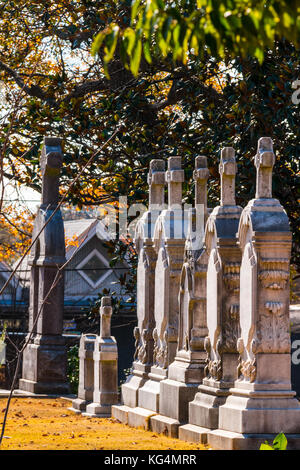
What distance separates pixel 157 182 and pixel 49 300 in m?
4.52

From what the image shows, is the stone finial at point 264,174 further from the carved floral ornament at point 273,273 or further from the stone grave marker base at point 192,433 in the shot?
the stone grave marker base at point 192,433

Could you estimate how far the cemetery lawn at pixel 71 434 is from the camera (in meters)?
8.01

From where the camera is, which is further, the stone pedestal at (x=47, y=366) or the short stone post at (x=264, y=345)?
the stone pedestal at (x=47, y=366)

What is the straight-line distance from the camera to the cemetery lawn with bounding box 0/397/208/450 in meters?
8.01

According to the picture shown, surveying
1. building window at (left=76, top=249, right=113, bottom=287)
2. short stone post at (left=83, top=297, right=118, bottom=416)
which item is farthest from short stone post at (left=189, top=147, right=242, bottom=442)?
building window at (left=76, top=249, right=113, bottom=287)

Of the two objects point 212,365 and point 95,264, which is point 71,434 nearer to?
point 212,365

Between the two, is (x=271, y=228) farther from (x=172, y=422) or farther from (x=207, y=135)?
(x=207, y=135)

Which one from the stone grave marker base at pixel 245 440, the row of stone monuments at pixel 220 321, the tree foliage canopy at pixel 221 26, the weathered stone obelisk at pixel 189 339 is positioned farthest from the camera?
the weathered stone obelisk at pixel 189 339

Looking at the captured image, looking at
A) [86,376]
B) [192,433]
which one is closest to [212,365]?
[192,433]

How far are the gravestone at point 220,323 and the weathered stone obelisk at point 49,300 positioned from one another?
639cm

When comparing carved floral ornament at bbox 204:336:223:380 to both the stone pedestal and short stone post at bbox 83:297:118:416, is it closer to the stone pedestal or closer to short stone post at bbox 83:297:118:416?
short stone post at bbox 83:297:118:416

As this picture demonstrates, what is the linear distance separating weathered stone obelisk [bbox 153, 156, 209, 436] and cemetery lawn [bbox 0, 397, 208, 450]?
0.31 m

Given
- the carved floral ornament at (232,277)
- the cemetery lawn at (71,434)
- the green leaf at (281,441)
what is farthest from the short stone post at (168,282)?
the green leaf at (281,441)

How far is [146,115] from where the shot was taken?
1462cm
